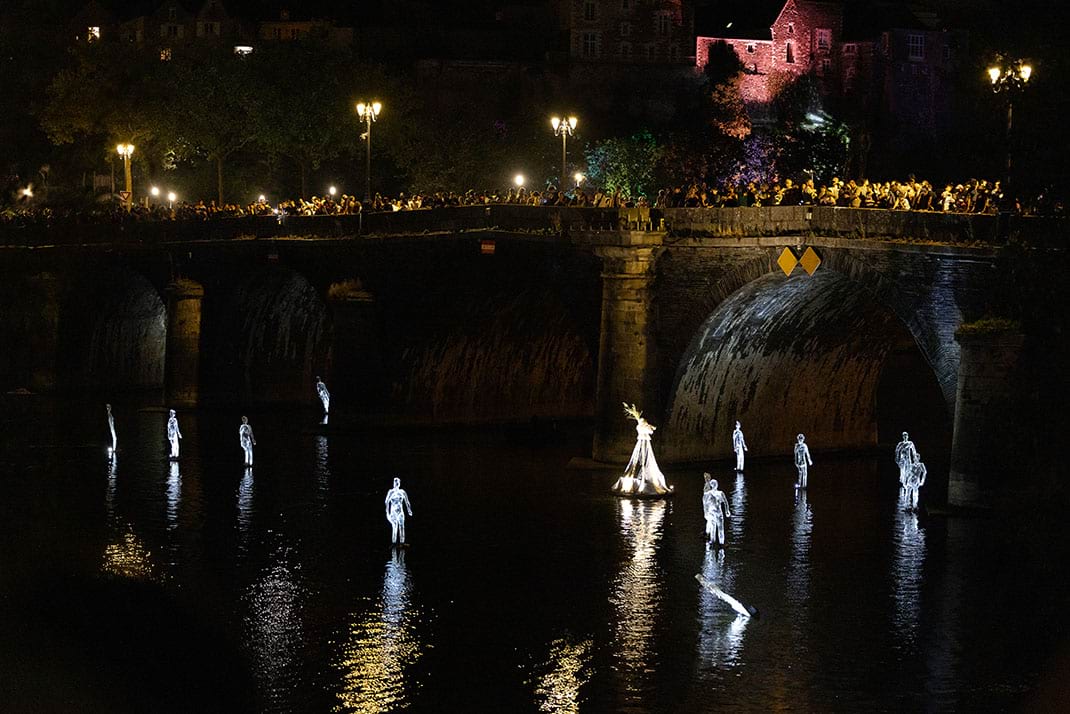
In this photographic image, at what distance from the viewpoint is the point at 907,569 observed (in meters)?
45.8

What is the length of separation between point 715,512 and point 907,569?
5.08 m

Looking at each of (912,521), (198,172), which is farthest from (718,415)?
(198,172)

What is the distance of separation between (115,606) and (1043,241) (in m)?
21.6

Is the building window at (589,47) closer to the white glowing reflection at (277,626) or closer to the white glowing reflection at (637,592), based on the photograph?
the white glowing reflection at (637,592)

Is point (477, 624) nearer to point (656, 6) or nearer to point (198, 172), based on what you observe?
point (198, 172)

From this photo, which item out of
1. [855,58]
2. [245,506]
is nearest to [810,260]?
[245,506]

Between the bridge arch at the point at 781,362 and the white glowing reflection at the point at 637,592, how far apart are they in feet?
23.9

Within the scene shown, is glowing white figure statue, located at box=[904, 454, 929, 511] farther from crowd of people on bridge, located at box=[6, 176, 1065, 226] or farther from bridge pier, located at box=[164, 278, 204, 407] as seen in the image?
bridge pier, located at box=[164, 278, 204, 407]

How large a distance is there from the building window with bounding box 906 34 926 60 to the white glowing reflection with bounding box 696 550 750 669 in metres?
133

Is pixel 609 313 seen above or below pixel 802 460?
above

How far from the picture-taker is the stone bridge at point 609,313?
5028 centimetres

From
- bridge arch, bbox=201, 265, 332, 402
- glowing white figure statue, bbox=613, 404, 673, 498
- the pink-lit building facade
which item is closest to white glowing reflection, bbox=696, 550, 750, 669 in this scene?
glowing white figure statue, bbox=613, 404, 673, 498

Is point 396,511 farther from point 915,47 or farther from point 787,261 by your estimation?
point 915,47

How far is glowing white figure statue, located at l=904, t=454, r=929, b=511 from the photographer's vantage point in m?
55.0
